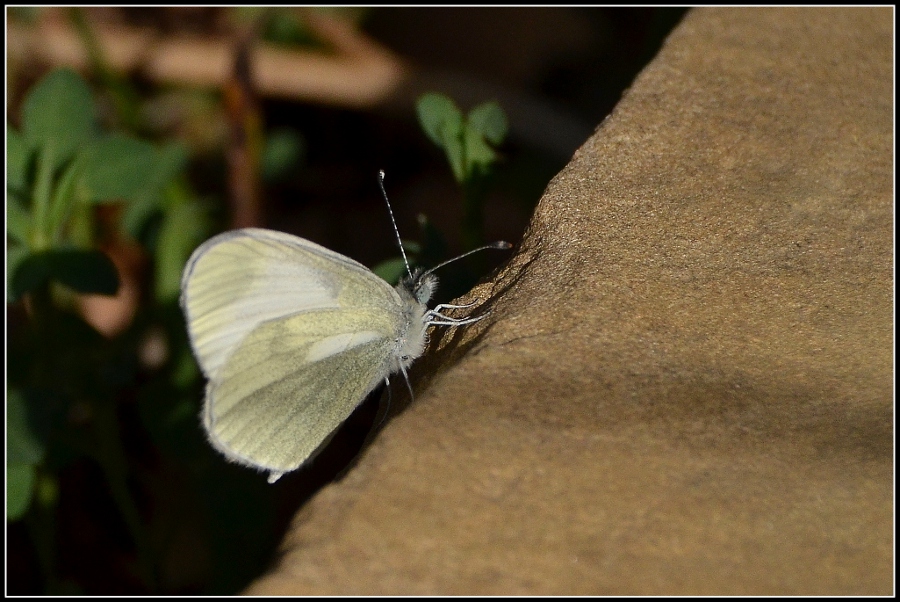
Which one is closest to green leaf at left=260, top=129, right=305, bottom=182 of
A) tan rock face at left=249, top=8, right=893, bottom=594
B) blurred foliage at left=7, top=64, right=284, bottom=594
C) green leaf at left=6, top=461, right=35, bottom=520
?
blurred foliage at left=7, top=64, right=284, bottom=594

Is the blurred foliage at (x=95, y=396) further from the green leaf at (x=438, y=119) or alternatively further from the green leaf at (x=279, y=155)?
the green leaf at (x=438, y=119)

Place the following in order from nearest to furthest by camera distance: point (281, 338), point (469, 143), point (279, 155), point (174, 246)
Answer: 1. point (281, 338)
2. point (469, 143)
3. point (174, 246)
4. point (279, 155)

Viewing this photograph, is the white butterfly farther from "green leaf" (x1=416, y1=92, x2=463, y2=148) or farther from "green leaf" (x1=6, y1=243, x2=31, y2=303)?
"green leaf" (x1=6, y1=243, x2=31, y2=303)

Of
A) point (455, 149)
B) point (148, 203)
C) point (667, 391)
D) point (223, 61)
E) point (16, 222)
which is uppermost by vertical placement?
point (667, 391)

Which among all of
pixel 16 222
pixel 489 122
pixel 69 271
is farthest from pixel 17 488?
pixel 489 122

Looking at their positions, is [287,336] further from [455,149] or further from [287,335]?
[455,149]
